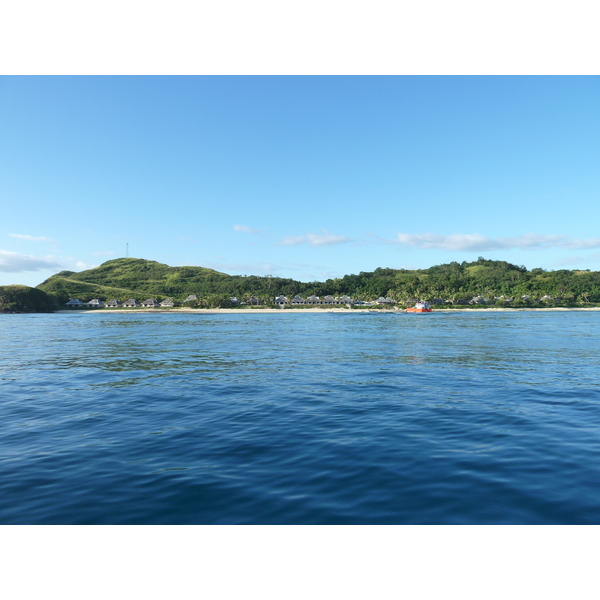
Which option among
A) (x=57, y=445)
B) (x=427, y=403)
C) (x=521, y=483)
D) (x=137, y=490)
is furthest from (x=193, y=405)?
(x=521, y=483)

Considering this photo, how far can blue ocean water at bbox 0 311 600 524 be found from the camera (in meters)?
7.04

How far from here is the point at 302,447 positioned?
10469mm

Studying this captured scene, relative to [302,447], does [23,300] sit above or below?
above

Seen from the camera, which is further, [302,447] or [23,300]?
[23,300]

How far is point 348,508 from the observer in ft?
22.9

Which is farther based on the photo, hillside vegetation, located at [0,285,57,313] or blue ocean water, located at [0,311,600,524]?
hillside vegetation, located at [0,285,57,313]

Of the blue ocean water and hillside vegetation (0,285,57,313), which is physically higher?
hillside vegetation (0,285,57,313)

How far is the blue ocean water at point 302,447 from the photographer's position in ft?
23.1

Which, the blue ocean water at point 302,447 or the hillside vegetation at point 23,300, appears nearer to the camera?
the blue ocean water at point 302,447

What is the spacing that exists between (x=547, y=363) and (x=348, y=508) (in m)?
24.8

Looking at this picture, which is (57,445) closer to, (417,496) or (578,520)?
(417,496)

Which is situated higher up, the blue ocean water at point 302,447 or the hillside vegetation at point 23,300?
the hillside vegetation at point 23,300
